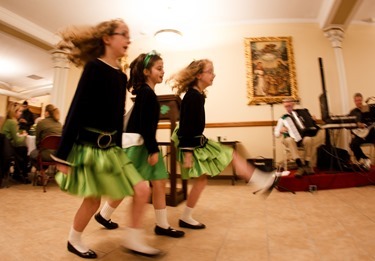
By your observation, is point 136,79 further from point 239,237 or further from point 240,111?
point 240,111

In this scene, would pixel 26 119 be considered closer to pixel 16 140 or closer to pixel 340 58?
pixel 16 140

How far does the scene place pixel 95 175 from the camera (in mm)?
1068

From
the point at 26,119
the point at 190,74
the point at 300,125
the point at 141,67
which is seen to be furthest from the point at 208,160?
the point at 26,119

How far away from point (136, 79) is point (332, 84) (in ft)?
14.3

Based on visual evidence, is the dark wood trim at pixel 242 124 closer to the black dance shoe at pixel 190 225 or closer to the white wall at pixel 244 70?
→ the white wall at pixel 244 70

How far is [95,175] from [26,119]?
5.38 m

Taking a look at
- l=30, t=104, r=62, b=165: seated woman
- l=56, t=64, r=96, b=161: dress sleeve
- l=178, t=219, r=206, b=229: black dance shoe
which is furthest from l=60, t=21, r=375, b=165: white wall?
l=56, t=64, r=96, b=161: dress sleeve

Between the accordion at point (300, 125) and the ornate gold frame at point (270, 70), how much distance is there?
81cm

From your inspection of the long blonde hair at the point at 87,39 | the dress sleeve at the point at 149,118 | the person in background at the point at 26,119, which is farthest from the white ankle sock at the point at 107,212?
the person in background at the point at 26,119

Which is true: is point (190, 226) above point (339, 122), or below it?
below

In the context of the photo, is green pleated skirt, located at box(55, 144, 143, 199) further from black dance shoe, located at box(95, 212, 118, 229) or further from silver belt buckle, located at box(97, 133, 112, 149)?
black dance shoe, located at box(95, 212, 118, 229)

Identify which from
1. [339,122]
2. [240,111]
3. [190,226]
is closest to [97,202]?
[190,226]

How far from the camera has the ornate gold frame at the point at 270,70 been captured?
4465 mm

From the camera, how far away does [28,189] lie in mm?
3287
